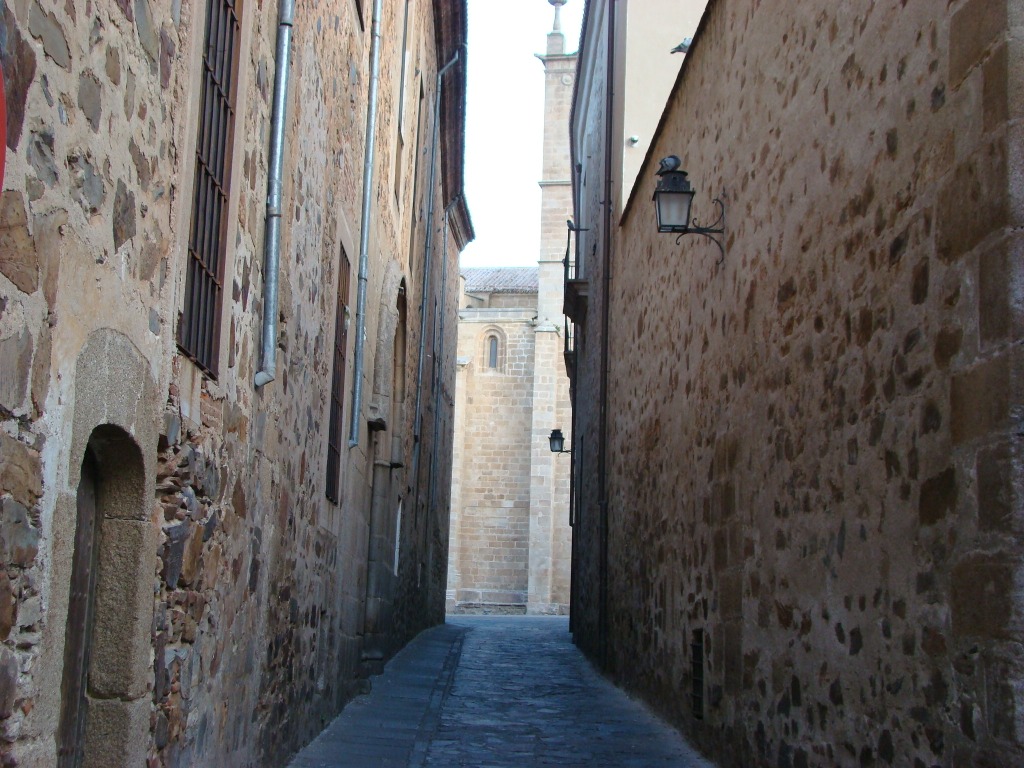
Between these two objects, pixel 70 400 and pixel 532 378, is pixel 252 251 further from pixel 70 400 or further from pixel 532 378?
pixel 532 378

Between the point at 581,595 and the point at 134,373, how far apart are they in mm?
14079

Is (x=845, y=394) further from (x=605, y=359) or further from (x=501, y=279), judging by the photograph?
(x=501, y=279)

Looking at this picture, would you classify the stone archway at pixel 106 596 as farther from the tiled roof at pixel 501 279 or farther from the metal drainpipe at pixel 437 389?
the tiled roof at pixel 501 279

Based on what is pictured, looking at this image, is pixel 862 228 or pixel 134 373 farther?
pixel 862 228

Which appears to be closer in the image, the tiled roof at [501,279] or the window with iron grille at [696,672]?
the window with iron grille at [696,672]

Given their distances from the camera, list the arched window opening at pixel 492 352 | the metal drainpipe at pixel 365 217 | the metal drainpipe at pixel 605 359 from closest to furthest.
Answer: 1. the metal drainpipe at pixel 365 217
2. the metal drainpipe at pixel 605 359
3. the arched window opening at pixel 492 352

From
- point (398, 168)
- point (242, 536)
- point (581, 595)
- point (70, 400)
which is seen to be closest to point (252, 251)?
point (242, 536)

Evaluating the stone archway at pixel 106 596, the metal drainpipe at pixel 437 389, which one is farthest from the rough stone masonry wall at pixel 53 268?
the metal drainpipe at pixel 437 389

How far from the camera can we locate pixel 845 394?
4973 mm

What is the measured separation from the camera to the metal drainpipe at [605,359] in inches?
527

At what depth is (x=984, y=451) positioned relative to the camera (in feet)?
11.8

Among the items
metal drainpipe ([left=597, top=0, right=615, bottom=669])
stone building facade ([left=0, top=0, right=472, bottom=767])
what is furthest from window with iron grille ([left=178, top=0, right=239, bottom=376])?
metal drainpipe ([left=597, top=0, right=615, bottom=669])

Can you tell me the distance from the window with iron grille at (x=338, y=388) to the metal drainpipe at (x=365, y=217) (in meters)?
0.36

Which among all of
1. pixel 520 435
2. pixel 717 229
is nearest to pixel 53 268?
pixel 717 229
